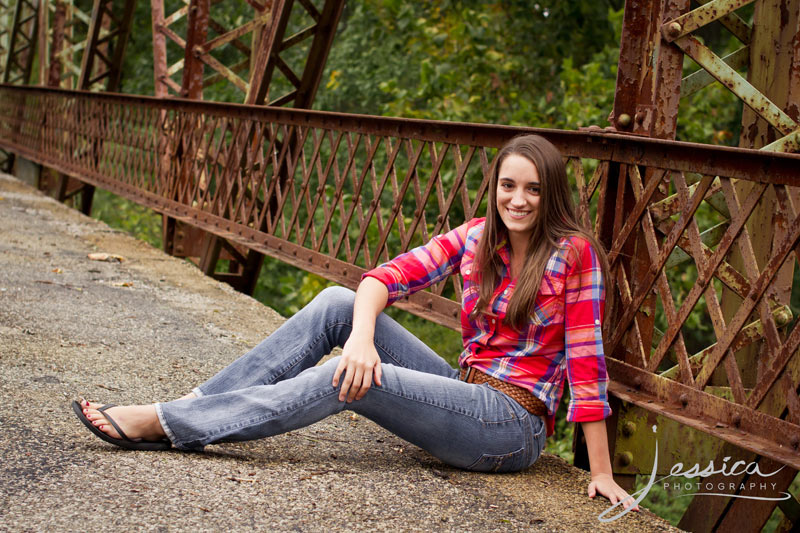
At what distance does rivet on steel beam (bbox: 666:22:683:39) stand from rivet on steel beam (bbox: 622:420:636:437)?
1487 mm

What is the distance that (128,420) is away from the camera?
10.2 ft

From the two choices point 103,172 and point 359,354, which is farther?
point 103,172

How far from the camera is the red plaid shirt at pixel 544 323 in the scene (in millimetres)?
3027

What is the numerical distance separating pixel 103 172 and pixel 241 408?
9765mm

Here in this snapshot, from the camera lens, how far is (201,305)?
642cm

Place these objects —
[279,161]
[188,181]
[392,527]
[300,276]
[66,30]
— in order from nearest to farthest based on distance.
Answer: [392,527], [279,161], [188,181], [300,276], [66,30]

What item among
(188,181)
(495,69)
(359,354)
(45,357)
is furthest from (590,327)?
(495,69)

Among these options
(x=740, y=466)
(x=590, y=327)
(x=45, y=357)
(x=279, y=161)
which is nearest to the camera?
(x=590, y=327)

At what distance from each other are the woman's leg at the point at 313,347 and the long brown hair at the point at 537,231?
1.30ft

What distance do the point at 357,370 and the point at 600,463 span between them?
2.78 feet

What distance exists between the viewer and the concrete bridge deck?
2.72m

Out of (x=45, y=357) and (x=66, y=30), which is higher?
(x=66, y=30)

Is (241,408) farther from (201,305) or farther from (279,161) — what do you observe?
(279,161)

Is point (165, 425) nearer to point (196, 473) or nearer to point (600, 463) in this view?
point (196, 473)
